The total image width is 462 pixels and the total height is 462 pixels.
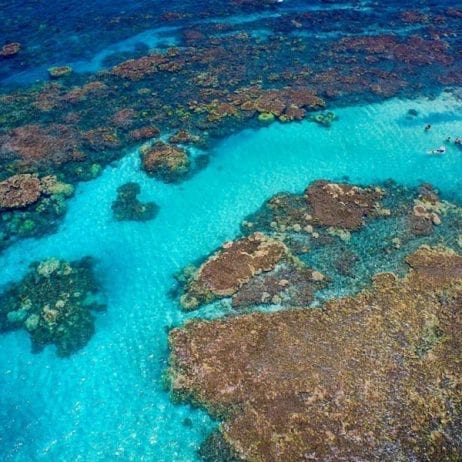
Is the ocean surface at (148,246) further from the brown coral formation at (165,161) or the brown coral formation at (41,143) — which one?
the brown coral formation at (41,143)

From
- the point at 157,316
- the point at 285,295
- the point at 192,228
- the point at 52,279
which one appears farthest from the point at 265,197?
the point at 52,279

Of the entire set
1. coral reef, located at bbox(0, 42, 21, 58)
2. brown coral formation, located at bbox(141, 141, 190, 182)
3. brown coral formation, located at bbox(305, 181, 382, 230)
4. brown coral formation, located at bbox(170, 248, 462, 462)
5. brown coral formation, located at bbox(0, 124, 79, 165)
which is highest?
coral reef, located at bbox(0, 42, 21, 58)

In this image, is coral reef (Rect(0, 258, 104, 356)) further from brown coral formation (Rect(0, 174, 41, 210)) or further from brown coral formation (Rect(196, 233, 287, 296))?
brown coral formation (Rect(196, 233, 287, 296))

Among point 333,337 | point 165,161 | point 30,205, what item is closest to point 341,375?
point 333,337

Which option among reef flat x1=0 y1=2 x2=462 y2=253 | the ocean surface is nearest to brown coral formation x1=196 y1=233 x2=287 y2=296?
the ocean surface

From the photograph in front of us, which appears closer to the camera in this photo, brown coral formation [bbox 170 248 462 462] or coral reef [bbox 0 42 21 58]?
brown coral formation [bbox 170 248 462 462]

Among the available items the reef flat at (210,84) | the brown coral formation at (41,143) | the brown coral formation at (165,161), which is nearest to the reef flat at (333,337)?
the brown coral formation at (165,161)

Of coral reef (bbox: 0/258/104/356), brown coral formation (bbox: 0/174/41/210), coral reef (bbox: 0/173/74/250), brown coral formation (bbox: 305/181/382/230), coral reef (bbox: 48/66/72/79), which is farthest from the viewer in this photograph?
coral reef (bbox: 48/66/72/79)
